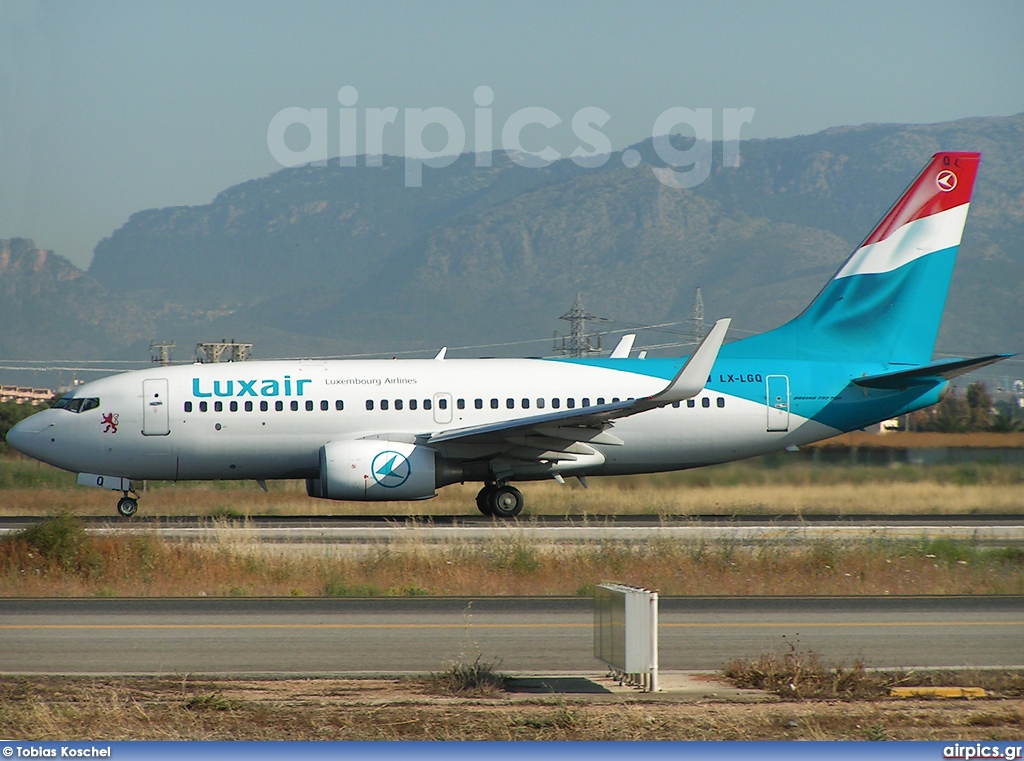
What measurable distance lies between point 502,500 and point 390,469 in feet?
9.01

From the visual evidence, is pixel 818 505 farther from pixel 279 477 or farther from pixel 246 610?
pixel 246 610

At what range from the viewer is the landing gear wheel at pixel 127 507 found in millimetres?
26219

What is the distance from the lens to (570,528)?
76.2 feet

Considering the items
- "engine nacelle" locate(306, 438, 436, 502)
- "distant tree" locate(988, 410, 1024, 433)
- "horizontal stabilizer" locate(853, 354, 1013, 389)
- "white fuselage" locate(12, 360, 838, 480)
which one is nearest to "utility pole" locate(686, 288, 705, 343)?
"distant tree" locate(988, 410, 1024, 433)

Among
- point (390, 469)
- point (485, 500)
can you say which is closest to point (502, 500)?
point (485, 500)

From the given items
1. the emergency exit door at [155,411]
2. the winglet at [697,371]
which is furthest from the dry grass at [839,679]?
the emergency exit door at [155,411]

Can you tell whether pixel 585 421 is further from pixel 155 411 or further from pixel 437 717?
pixel 437 717

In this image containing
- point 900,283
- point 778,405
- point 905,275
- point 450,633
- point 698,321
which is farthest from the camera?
point 698,321

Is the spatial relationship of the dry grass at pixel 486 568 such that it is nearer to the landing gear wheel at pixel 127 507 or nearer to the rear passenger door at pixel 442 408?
the rear passenger door at pixel 442 408

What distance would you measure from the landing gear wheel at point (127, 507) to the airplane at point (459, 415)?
3 centimetres

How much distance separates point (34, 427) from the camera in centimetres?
2659

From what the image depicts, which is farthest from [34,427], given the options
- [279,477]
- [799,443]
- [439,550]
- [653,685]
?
[653,685]

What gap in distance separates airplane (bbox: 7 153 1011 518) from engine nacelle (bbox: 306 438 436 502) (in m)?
0.07

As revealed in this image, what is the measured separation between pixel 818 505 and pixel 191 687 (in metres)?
21.4
